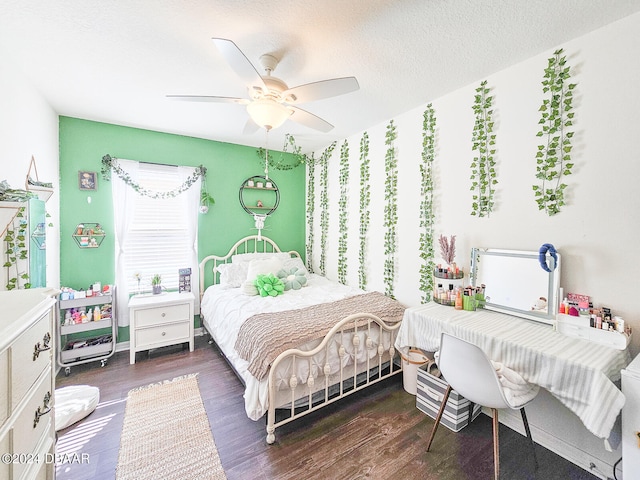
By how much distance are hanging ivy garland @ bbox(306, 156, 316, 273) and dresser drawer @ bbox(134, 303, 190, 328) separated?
1.96m

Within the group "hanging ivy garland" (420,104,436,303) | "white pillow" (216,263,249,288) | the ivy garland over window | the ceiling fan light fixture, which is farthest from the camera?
"white pillow" (216,263,249,288)

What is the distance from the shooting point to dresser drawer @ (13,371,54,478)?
92cm

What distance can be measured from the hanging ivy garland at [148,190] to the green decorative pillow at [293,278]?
1.40 m

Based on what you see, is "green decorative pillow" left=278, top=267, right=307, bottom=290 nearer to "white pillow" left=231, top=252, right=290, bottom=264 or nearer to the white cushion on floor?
"white pillow" left=231, top=252, right=290, bottom=264

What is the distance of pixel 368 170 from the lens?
130 inches

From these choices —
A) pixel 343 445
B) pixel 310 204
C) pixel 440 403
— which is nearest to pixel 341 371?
pixel 343 445

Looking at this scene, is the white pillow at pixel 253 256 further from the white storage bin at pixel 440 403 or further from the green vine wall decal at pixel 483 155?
the green vine wall decal at pixel 483 155

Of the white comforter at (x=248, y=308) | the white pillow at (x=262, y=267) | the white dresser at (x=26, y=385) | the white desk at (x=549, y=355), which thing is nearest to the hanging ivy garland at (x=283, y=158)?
the white pillow at (x=262, y=267)

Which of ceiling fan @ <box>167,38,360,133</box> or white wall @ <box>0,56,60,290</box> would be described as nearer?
ceiling fan @ <box>167,38,360,133</box>

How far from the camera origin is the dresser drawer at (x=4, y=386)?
2.65ft

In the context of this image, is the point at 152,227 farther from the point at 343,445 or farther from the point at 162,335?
the point at 343,445

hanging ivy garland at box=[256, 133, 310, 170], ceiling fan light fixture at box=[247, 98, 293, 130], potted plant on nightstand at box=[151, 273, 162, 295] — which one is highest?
hanging ivy garland at box=[256, 133, 310, 170]

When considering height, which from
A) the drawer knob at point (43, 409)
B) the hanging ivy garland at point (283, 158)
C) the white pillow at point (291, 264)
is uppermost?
the hanging ivy garland at point (283, 158)

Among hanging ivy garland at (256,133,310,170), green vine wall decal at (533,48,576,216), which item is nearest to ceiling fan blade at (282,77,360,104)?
green vine wall decal at (533,48,576,216)
